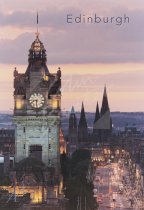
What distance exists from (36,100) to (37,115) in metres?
0.59

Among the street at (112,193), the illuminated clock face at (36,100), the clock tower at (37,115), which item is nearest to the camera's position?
the clock tower at (37,115)

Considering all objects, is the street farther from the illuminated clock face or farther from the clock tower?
the illuminated clock face

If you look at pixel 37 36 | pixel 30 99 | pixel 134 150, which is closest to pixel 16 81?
pixel 30 99

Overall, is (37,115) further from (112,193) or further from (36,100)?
(112,193)

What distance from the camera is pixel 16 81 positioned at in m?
35.2

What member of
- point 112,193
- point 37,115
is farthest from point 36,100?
point 112,193

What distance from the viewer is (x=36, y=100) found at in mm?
36062

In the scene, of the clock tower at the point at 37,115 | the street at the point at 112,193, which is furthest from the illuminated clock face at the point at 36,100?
the street at the point at 112,193

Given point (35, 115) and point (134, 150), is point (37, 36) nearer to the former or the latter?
point (35, 115)

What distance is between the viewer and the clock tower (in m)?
35.6

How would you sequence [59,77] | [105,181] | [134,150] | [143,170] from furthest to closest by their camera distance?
[134,150] < [143,170] < [105,181] < [59,77]

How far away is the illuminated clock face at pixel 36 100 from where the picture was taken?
1411 inches

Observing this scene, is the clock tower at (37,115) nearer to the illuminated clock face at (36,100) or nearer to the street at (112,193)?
the illuminated clock face at (36,100)

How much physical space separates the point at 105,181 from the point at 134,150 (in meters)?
30.0
